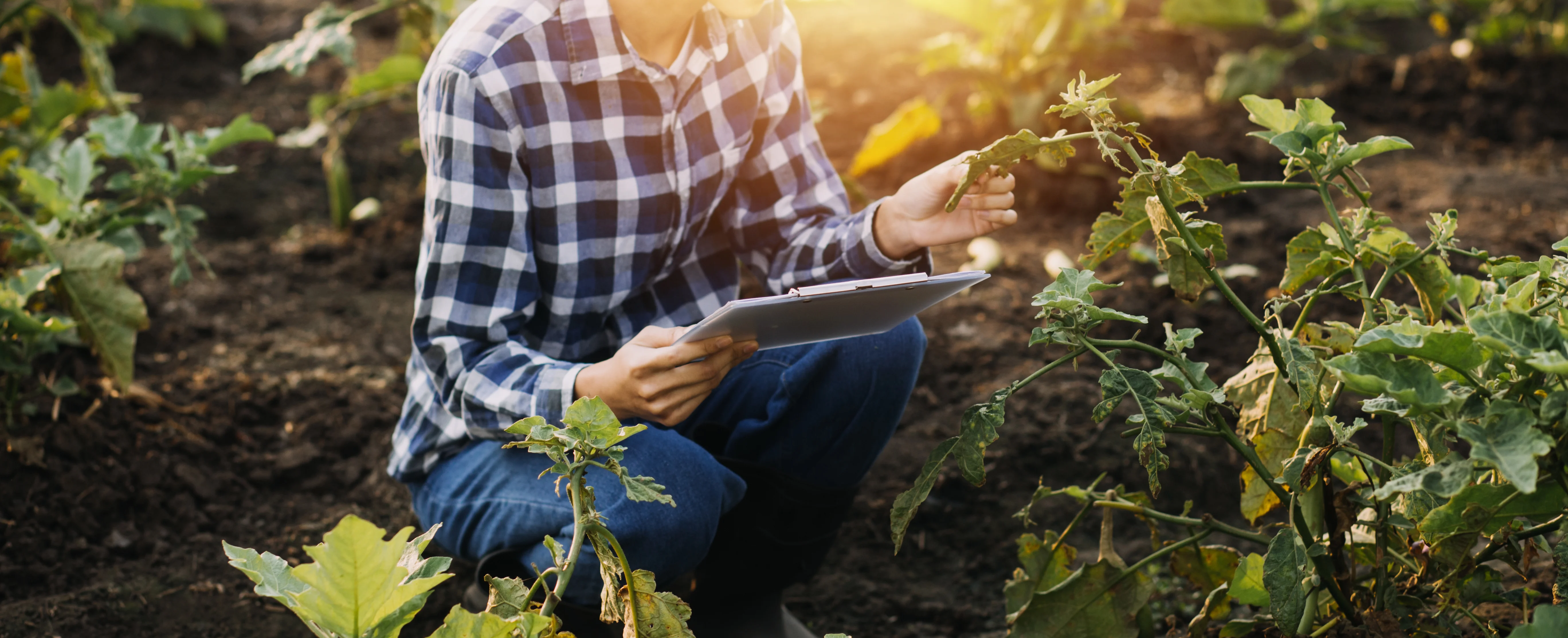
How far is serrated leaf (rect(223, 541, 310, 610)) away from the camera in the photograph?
0.93 meters

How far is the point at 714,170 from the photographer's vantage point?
5.11ft

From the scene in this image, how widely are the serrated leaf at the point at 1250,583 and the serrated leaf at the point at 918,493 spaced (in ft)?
1.15

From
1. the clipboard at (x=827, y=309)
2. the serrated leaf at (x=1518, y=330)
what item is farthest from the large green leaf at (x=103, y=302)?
the serrated leaf at (x=1518, y=330)

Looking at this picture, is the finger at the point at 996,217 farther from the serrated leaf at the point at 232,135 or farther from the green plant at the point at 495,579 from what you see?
the serrated leaf at the point at 232,135

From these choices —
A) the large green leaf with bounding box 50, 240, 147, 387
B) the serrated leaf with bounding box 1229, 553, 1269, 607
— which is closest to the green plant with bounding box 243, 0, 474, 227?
the large green leaf with bounding box 50, 240, 147, 387

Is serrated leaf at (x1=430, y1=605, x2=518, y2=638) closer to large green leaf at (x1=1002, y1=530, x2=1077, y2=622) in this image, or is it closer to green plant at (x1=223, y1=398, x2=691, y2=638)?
green plant at (x1=223, y1=398, x2=691, y2=638)

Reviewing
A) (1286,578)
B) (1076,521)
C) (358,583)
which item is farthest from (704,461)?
(1286,578)

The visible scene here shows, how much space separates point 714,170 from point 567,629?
64cm

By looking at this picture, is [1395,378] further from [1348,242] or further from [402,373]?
[402,373]

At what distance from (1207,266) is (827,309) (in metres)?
0.37

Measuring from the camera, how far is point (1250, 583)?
1203 millimetres

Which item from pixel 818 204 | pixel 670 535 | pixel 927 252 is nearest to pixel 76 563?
pixel 670 535

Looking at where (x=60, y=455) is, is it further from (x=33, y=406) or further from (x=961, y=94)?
(x=961, y=94)

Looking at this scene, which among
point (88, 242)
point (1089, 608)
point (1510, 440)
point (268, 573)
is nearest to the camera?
point (1510, 440)
